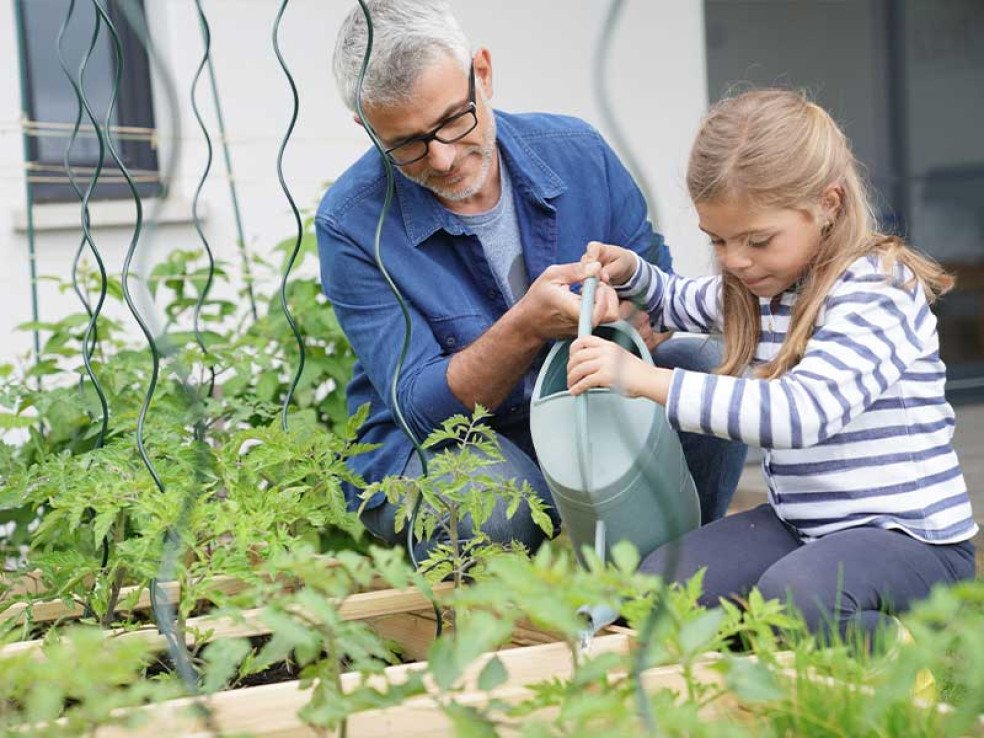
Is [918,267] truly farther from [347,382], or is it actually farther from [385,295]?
[347,382]

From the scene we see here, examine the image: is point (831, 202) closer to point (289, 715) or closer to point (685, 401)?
point (685, 401)

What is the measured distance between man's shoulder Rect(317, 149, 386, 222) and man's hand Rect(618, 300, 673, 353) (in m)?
0.49

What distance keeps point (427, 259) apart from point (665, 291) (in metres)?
0.42

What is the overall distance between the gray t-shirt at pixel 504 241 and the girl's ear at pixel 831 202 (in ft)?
2.06

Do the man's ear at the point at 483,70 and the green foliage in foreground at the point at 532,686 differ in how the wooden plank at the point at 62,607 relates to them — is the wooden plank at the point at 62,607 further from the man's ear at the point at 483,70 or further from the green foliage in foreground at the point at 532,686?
the man's ear at the point at 483,70

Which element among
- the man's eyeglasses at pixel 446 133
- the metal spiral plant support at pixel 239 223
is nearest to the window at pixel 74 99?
the metal spiral plant support at pixel 239 223

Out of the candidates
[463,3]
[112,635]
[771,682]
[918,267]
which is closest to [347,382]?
[112,635]

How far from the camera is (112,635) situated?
1.76m

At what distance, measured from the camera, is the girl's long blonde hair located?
1.86 m

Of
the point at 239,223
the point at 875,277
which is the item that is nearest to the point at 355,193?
the point at 875,277

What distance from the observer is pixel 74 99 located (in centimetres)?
453

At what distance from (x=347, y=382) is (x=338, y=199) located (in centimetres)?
51

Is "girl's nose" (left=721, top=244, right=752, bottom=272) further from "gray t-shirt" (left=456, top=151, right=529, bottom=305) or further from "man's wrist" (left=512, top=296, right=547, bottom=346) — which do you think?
"gray t-shirt" (left=456, top=151, right=529, bottom=305)

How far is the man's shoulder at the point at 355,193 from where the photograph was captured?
2.33 m
